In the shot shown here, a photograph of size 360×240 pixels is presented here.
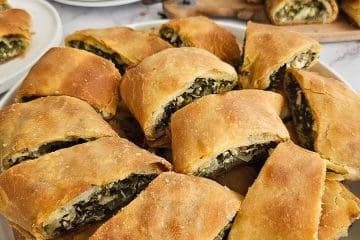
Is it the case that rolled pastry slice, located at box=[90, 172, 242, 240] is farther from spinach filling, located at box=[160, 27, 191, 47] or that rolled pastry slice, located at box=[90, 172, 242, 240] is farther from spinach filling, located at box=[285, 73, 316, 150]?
spinach filling, located at box=[160, 27, 191, 47]

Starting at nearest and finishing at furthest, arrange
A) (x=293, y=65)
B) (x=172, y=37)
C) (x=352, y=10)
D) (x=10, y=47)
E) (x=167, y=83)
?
(x=167, y=83) < (x=293, y=65) < (x=172, y=37) < (x=10, y=47) < (x=352, y=10)

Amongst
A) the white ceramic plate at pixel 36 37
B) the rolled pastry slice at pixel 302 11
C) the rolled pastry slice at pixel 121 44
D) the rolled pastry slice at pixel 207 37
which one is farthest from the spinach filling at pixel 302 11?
the white ceramic plate at pixel 36 37

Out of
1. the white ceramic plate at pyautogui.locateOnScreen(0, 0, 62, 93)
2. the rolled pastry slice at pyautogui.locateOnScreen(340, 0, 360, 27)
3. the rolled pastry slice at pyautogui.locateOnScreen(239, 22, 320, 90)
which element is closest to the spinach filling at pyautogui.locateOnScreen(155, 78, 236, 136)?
the rolled pastry slice at pyautogui.locateOnScreen(239, 22, 320, 90)

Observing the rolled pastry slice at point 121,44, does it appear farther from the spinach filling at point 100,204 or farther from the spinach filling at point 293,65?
the spinach filling at point 100,204

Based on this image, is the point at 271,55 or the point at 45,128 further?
the point at 271,55

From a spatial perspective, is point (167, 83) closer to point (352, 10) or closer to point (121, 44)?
point (121, 44)

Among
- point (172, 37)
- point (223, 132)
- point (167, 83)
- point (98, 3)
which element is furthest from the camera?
point (98, 3)

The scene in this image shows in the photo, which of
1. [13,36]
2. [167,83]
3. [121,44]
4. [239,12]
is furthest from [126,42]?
[239,12]
